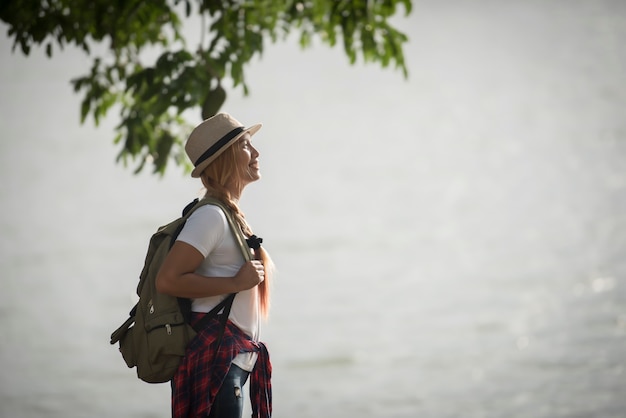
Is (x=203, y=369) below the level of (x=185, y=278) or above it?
below

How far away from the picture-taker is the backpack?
351cm

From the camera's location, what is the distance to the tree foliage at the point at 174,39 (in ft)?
19.9

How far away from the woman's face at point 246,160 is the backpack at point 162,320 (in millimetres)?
162

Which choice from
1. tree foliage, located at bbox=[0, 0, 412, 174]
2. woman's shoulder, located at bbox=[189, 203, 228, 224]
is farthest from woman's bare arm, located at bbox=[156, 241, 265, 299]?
tree foliage, located at bbox=[0, 0, 412, 174]

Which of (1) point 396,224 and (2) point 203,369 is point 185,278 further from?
(1) point 396,224

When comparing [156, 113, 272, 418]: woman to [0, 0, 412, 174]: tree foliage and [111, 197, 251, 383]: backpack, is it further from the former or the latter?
[0, 0, 412, 174]: tree foliage

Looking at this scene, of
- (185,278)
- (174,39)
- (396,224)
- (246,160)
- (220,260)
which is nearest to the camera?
(185,278)

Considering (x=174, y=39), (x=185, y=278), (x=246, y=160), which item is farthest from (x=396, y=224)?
(x=185, y=278)

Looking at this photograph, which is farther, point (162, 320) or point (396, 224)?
point (396, 224)

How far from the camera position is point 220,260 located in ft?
11.7

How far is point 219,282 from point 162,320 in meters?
0.23

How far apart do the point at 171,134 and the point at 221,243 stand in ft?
11.6

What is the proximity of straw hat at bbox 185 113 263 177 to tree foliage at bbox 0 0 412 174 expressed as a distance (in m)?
2.25

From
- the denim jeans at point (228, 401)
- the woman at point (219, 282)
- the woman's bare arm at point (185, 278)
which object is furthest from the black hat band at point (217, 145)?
the denim jeans at point (228, 401)
